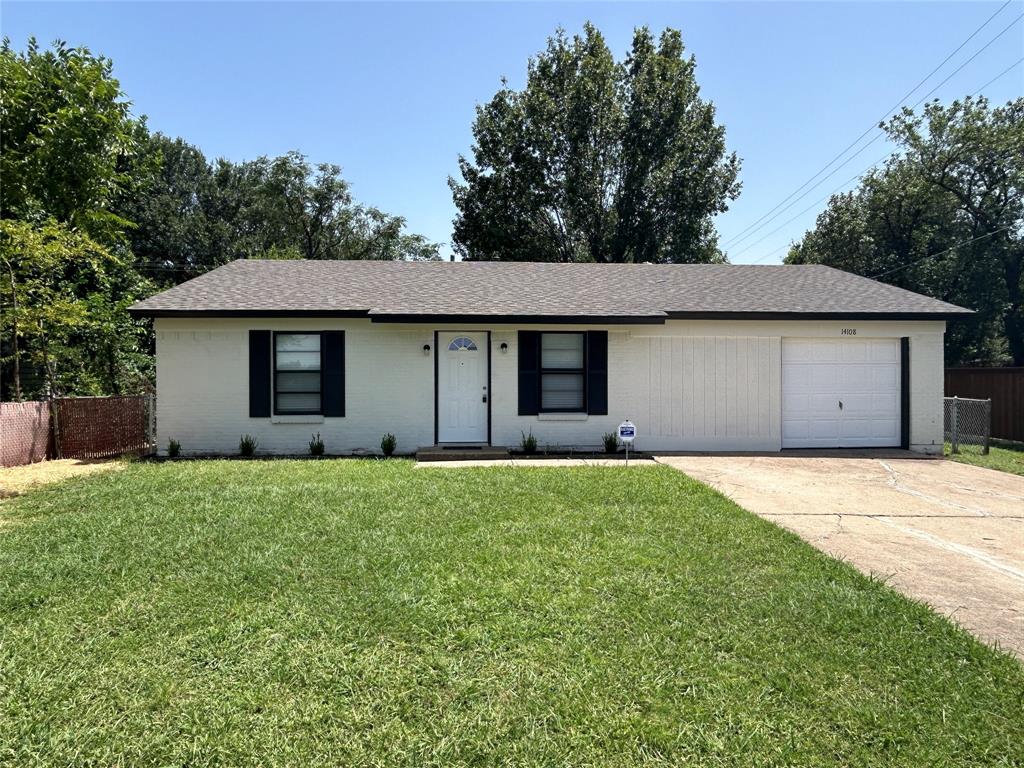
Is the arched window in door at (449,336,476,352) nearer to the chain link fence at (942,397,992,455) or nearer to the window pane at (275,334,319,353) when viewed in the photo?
the window pane at (275,334,319,353)

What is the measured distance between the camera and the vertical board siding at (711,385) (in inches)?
420

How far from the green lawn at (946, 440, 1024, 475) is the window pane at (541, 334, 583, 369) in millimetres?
7416

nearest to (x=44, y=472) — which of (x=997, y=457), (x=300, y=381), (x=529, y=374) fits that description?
(x=300, y=381)

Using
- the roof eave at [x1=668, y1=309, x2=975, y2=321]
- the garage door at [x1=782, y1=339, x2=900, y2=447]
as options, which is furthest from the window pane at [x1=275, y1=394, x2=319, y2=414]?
the garage door at [x1=782, y1=339, x2=900, y2=447]

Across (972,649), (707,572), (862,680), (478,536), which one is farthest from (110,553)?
(972,649)

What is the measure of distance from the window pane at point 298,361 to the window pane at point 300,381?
11 cm

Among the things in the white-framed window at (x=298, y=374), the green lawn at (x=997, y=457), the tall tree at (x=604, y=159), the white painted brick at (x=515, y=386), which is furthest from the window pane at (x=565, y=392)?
the tall tree at (x=604, y=159)

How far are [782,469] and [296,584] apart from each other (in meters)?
7.73

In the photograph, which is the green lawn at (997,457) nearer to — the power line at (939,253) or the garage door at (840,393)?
the garage door at (840,393)

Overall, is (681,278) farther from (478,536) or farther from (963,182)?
(963,182)

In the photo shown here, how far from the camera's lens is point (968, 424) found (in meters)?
12.0

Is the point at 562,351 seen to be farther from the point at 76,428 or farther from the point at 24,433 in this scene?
the point at 24,433

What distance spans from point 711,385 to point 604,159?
17844mm

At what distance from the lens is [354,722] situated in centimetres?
251
